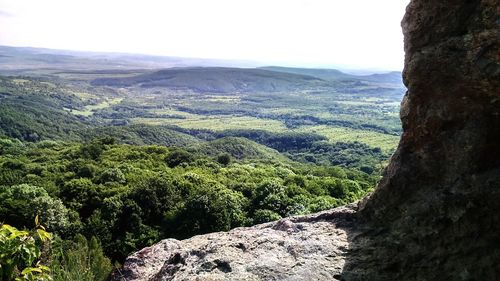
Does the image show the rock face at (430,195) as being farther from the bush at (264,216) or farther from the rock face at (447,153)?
the bush at (264,216)

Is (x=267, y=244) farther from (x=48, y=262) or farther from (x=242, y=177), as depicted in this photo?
(x=242, y=177)

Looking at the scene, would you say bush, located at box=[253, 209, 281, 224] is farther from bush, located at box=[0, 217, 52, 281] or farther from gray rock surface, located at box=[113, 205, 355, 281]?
bush, located at box=[0, 217, 52, 281]

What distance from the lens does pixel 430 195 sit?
8.60 m

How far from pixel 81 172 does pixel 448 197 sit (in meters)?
61.6

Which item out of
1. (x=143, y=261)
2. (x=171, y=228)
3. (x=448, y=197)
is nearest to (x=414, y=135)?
(x=448, y=197)

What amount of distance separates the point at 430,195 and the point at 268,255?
3151mm

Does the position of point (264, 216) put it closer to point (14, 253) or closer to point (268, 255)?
point (268, 255)

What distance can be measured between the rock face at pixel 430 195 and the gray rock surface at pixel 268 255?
22 mm

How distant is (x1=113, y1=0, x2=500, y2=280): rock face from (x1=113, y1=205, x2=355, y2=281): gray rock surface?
2 cm

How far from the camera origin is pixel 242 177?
69188 mm

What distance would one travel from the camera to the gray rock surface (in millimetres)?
8602

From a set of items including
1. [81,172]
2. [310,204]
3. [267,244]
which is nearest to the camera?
[267,244]

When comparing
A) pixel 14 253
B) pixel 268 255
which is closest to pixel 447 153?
pixel 268 255

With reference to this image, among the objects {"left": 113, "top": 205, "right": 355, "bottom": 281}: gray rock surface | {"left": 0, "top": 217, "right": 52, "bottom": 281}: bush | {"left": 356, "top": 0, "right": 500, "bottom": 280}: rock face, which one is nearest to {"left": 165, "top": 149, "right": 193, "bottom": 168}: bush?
{"left": 113, "top": 205, "right": 355, "bottom": 281}: gray rock surface
